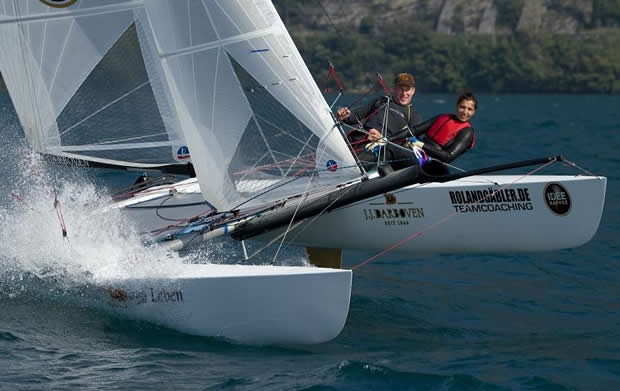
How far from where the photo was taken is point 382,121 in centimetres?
627

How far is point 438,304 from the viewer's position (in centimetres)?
573

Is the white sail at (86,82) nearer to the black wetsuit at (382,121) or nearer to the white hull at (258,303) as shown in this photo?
the black wetsuit at (382,121)

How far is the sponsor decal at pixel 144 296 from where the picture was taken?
16.4 feet

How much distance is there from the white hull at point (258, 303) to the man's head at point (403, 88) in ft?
6.01

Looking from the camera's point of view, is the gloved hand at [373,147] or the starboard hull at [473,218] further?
the gloved hand at [373,147]

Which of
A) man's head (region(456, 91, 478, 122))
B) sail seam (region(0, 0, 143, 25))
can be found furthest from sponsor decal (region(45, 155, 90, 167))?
man's head (region(456, 91, 478, 122))

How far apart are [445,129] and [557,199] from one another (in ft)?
2.47

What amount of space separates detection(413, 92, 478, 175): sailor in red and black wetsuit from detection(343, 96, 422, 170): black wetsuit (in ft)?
0.54

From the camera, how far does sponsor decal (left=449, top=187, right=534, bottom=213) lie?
585 centimetres

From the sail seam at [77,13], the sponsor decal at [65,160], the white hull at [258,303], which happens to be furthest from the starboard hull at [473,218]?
the sail seam at [77,13]

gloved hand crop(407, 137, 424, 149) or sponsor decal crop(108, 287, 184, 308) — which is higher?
gloved hand crop(407, 137, 424, 149)

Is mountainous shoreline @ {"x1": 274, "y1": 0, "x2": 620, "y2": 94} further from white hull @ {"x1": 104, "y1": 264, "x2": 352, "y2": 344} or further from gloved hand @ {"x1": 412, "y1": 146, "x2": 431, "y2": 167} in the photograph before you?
white hull @ {"x1": 104, "y1": 264, "x2": 352, "y2": 344}

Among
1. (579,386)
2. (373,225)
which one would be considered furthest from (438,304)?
(579,386)

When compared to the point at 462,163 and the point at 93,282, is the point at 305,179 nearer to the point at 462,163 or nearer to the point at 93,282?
the point at 93,282
